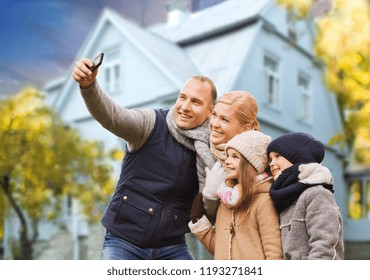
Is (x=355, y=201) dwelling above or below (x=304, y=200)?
above

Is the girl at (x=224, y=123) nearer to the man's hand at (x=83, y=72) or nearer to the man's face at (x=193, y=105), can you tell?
the man's face at (x=193, y=105)

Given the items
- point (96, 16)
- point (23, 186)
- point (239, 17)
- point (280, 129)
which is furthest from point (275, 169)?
point (23, 186)

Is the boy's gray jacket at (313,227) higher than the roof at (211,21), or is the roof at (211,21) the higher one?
the roof at (211,21)

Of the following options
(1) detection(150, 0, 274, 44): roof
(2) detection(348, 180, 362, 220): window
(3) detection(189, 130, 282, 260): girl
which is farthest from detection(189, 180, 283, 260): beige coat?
(2) detection(348, 180, 362, 220): window

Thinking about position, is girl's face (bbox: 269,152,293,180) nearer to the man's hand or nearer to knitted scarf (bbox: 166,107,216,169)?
knitted scarf (bbox: 166,107,216,169)

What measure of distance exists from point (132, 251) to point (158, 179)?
177 millimetres

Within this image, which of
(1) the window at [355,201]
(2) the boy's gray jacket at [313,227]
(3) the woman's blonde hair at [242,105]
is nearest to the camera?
(2) the boy's gray jacket at [313,227]

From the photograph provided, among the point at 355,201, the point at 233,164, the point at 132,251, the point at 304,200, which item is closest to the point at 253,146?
the point at 233,164

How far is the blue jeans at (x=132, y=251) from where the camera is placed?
1.45 metres

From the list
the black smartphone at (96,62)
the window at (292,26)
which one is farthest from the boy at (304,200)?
the window at (292,26)

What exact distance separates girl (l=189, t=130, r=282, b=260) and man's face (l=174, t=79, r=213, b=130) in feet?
0.41

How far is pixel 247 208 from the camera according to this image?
134 centimetres

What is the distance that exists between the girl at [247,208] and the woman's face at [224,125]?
1.4 inches

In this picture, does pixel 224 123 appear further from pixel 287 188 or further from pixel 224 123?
pixel 287 188
